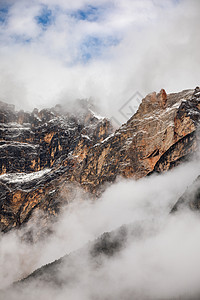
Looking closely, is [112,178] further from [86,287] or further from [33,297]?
[33,297]

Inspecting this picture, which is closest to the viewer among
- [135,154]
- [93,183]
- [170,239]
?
[170,239]

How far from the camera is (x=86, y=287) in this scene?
149875mm

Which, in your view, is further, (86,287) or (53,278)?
(53,278)

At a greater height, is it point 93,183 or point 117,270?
point 93,183

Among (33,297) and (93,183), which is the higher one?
(93,183)

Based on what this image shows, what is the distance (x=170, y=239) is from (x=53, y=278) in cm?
5659

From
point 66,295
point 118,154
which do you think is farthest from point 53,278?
point 118,154

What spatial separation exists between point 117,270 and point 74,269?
19.9m

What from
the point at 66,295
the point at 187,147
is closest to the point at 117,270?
the point at 66,295

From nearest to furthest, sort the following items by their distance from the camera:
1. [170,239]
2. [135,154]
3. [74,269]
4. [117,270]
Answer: [170,239] < [117,270] < [74,269] < [135,154]

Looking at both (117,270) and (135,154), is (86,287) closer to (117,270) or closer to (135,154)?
(117,270)

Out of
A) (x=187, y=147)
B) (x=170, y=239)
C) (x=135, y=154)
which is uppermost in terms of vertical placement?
(x=135, y=154)

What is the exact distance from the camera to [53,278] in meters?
162

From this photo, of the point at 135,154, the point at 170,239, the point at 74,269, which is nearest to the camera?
the point at 170,239
